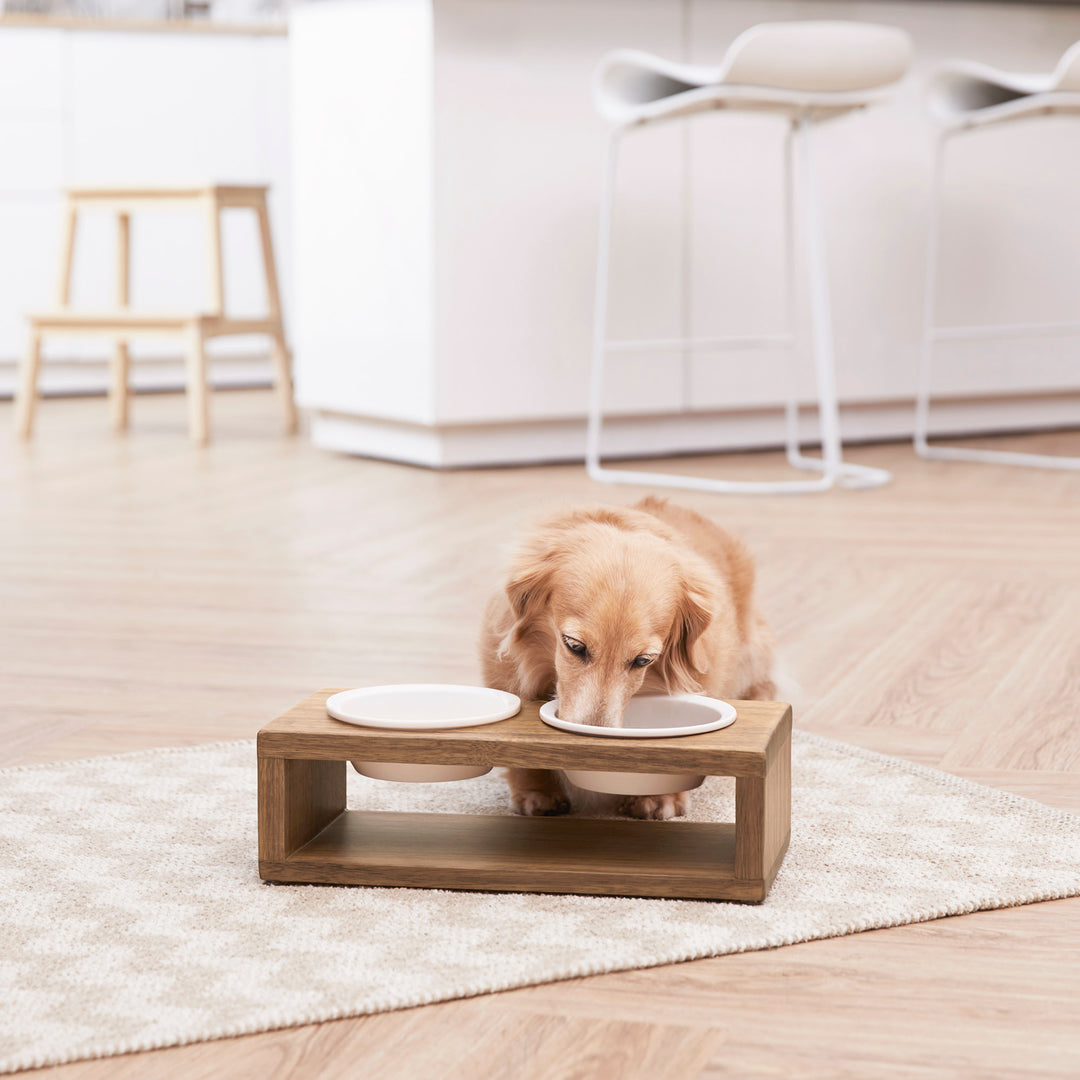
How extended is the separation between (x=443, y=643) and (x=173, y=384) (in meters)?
4.21

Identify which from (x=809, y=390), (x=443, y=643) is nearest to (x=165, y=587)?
(x=443, y=643)

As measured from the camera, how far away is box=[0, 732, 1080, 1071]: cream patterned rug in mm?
989

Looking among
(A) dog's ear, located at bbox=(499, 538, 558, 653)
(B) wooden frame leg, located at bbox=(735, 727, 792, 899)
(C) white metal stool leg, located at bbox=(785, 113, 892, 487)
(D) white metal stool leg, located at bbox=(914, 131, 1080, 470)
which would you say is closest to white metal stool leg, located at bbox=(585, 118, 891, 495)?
(C) white metal stool leg, located at bbox=(785, 113, 892, 487)

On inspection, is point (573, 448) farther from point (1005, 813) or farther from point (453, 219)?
point (1005, 813)

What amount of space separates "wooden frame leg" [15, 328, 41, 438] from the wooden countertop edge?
1.66 m

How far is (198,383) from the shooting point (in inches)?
164

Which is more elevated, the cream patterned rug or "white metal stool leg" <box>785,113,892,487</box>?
"white metal stool leg" <box>785,113,892,487</box>

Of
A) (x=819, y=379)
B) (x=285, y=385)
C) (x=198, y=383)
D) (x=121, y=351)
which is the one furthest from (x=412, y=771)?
(x=121, y=351)

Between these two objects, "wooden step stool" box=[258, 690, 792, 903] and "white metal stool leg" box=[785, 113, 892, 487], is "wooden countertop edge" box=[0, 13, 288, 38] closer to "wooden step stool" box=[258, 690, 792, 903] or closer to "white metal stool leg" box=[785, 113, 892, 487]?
"white metal stool leg" box=[785, 113, 892, 487]

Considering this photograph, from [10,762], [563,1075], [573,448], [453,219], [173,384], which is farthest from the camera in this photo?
[173,384]

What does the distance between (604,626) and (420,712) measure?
0.17 metres

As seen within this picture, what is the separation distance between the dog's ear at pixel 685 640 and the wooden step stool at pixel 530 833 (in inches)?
2.3

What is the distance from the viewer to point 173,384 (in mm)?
5988

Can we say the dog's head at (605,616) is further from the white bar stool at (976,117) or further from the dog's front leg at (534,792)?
the white bar stool at (976,117)
